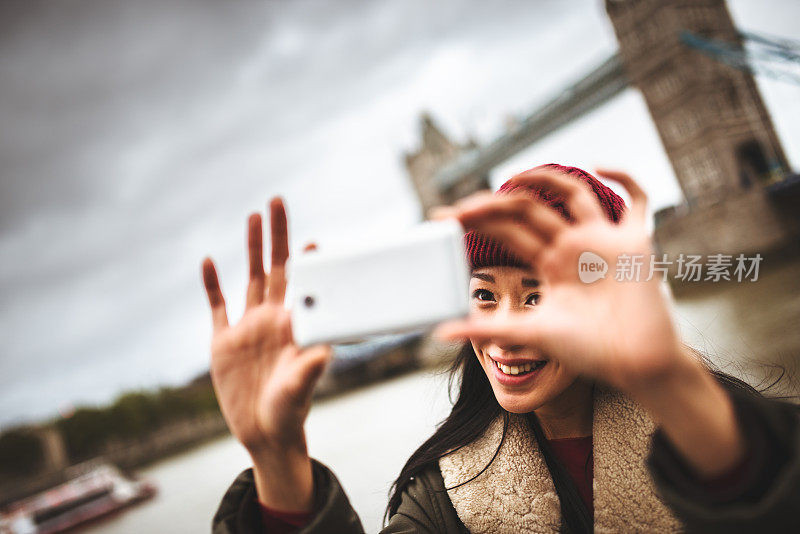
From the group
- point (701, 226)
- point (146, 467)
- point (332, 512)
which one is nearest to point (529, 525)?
point (332, 512)

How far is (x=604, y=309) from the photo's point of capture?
2.53 ft

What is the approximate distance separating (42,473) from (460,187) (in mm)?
35338

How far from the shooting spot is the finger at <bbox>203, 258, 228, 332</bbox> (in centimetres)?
105

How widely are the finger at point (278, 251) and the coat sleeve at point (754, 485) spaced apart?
31.6 inches

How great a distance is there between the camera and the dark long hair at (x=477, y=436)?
57.9 inches

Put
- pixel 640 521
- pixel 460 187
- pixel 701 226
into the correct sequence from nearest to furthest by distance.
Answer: pixel 640 521 < pixel 701 226 < pixel 460 187

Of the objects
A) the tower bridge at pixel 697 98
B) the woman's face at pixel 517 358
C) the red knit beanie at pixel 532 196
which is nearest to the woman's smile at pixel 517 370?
the woman's face at pixel 517 358

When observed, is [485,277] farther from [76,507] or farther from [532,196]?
[76,507]

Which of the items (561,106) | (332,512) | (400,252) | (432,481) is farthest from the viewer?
(561,106)

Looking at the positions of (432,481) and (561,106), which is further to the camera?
(561,106)

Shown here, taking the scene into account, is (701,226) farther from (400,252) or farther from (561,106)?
(400,252)

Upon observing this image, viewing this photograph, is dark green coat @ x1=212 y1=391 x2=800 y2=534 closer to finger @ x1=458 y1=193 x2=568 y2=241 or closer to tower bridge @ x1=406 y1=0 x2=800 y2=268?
finger @ x1=458 y1=193 x2=568 y2=241

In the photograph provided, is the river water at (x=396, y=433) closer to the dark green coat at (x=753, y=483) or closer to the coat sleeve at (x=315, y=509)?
the coat sleeve at (x=315, y=509)

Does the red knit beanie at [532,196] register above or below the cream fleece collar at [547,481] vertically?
above
